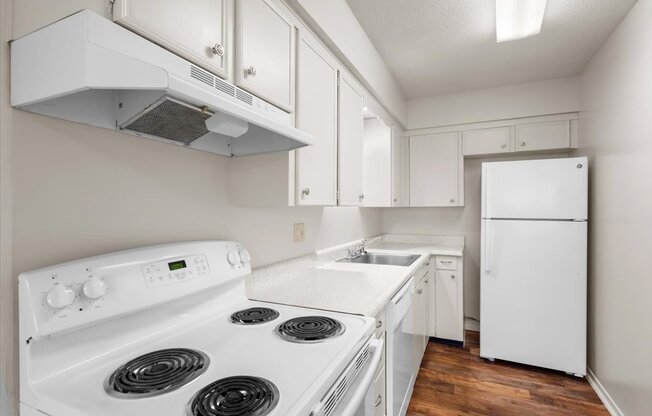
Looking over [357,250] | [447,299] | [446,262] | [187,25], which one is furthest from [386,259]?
[187,25]

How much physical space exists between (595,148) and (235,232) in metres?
2.75

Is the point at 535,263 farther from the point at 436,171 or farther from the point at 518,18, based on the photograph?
the point at 518,18

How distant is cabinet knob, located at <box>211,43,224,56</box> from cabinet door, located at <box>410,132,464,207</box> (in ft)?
9.11

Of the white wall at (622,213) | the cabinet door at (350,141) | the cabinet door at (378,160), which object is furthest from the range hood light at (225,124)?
the white wall at (622,213)

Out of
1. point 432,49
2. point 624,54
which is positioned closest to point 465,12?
point 432,49

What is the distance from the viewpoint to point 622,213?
6.68ft

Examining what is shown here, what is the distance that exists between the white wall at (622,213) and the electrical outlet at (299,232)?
6.20 feet

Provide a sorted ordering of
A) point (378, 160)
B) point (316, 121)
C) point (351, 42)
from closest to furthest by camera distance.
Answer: point (316, 121) → point (351, 42) → point (378, 160)

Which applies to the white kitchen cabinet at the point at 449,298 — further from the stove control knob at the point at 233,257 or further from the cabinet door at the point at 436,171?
the stove control knob at the point at 233,257

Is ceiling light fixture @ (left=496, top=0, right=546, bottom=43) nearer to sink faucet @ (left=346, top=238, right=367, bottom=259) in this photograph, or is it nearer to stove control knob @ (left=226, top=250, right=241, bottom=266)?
sink faucet @ (left=346, top=238, right=367, bottom=259)

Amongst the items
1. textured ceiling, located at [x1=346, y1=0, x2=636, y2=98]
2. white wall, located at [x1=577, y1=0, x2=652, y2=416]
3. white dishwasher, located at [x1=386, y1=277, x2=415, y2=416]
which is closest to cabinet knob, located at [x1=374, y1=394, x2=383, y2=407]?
white dishwasher, located at [x1=386, y1=277, x2=415, y2=416]

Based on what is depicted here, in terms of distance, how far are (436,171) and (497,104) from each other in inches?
33.2

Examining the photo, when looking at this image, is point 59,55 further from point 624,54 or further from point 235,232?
point 624,54

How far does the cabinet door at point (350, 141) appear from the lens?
6.02 ft
